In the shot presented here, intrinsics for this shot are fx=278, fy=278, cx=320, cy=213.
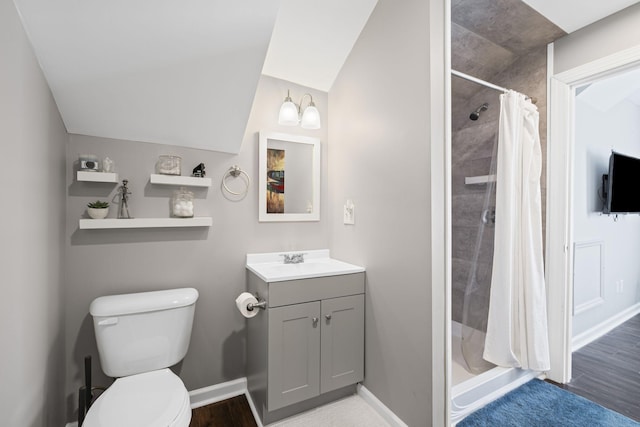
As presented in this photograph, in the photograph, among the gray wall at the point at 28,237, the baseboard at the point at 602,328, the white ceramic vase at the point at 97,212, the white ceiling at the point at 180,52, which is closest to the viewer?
the gray wall at the point at 28,237

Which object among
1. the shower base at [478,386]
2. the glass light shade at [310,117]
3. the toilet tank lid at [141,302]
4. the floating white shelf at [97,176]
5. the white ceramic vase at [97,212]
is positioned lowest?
the shower base at [478,386]

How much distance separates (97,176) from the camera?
149 cm

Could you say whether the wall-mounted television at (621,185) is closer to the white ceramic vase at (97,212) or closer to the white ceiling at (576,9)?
the white ceiling at (576,9)

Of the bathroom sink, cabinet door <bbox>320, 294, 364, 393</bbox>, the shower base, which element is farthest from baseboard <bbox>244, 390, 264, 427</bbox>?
the shower base

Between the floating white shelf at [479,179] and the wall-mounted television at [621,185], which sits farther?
the wall-mounted television at [621,185]

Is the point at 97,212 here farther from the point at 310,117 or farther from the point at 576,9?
the point at 576,9

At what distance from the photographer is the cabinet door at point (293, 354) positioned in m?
1.55

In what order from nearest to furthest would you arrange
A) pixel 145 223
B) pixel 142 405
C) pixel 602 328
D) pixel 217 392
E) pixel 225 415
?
pixel 142 405 < pixel 145 223 < pixel 225 415 < pixel 217 392 < pixel 602 328

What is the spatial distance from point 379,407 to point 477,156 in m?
1.96

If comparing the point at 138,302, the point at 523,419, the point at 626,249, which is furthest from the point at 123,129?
the point at 626,249

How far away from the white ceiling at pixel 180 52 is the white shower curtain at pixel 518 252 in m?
0.73

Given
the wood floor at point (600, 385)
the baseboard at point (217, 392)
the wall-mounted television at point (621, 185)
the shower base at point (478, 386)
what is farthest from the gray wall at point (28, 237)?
the wall-mounted television at point (621, 185)

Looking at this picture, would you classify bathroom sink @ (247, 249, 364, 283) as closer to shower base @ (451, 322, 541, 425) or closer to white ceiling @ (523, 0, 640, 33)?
shower base @ (451, 322, 541, 425)

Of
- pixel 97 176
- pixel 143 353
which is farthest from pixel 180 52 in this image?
pixel 143 353
